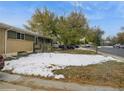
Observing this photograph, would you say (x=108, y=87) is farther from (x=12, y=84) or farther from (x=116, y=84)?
(x=12, y=84)

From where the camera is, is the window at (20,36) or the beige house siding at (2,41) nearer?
the beige house siding at (2,41)

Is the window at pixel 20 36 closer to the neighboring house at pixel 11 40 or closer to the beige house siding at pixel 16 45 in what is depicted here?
the neighboring house at pixel 11 40

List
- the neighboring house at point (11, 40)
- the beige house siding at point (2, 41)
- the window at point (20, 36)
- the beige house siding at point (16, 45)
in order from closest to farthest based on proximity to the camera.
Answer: the beige house siding at point (2, 41)
the neighboring house at point (11, 40)
the beige house siding at point (16, 45)
the window at point (20, 36)

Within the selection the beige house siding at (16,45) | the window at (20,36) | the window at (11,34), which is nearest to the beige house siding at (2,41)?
the beige house siding at (16,45)

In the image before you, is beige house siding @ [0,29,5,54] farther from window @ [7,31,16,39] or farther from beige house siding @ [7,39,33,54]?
window @ [7,31,16,39]

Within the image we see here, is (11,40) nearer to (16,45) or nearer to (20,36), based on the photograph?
(16,45)

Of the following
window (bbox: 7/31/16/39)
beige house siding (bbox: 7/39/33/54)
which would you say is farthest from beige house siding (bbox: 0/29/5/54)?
window (bbox: 7/31/16/39)

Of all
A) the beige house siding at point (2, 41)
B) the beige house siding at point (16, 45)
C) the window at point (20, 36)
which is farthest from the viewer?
the window at point (20, 36)

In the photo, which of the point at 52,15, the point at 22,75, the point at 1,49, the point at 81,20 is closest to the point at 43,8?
the point at 52,15

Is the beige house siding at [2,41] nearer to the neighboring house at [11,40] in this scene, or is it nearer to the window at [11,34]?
the neighboring house at [11,40]

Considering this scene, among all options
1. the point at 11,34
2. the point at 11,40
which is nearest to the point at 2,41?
the point at 11,40

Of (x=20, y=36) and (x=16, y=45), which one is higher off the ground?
(x=20, y=36)

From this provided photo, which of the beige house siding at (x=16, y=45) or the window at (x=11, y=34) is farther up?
the window at (x=11, y=34)

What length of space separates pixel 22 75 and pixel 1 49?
21.3 ft
